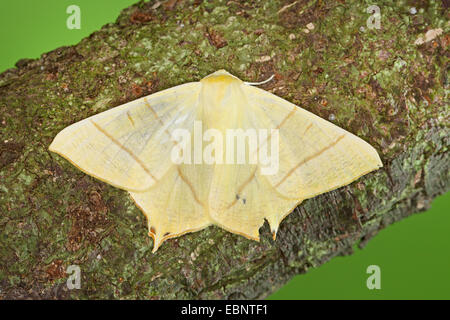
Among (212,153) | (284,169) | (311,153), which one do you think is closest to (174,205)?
(212,153)

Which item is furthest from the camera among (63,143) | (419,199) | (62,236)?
(419,199)

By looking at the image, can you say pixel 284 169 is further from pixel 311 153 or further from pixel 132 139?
pixel 132 139

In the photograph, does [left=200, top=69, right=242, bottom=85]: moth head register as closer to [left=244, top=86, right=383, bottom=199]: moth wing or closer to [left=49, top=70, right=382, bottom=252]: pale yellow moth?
[left=49, top=70, right=382, bottom=252]: pale yellow moth

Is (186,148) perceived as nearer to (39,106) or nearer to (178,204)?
(178,204)

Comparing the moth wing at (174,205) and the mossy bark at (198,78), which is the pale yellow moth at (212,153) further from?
the mossy bark at (198,78)

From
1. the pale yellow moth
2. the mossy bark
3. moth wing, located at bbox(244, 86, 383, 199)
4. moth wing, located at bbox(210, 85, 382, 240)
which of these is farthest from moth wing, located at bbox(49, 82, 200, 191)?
moth wing, located at bbox(244, 86, 383, 199)

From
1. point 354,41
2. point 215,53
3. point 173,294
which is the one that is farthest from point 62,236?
point 354,41
